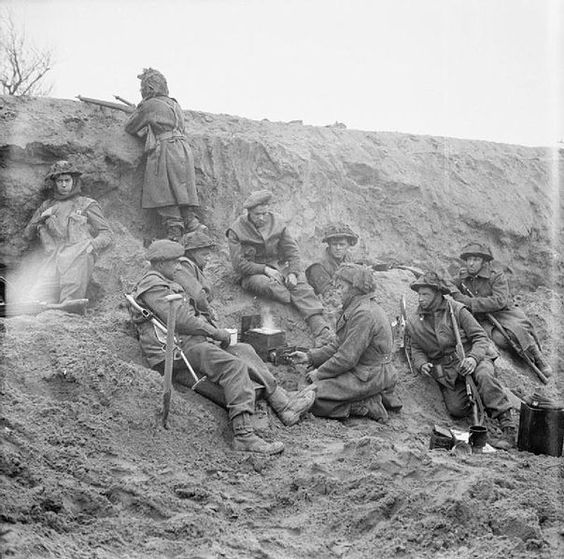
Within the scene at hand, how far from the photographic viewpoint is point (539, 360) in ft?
32.8

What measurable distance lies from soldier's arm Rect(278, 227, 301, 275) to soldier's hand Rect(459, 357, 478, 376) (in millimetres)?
2395

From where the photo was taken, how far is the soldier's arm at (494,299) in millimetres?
9734

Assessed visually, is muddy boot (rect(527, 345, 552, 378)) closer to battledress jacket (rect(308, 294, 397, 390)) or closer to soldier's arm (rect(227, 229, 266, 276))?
battledress jacket (rect(308, 294, 397, 390))

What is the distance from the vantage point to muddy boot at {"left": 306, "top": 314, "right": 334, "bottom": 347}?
880 centimetres

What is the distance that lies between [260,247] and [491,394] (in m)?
3.26

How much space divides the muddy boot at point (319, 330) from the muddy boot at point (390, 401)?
3.69ft

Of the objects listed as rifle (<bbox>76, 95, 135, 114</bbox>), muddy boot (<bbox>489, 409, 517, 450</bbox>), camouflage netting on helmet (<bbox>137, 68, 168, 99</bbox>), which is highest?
camouflage netting on helmet (<bbox>137, 68, 168, 99</bbox>)

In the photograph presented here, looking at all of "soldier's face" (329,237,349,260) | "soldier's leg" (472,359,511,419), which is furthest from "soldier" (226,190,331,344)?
"soldier's leg" (472,359,511,419)

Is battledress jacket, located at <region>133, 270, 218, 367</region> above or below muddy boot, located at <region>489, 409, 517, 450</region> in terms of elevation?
above

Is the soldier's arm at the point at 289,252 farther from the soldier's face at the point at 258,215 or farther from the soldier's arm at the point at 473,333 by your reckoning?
the soldier's arm at the point at 473,333

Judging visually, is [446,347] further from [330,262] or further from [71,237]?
[71,237]

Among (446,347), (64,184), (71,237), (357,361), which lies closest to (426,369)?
(446,347)

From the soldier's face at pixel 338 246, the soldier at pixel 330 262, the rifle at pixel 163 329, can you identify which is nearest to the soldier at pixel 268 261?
the soldier at pixel 330 262

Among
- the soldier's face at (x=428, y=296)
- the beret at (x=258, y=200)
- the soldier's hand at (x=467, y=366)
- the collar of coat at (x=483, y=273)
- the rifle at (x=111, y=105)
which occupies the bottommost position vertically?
the soldier's hand at (x=467, y=366)
